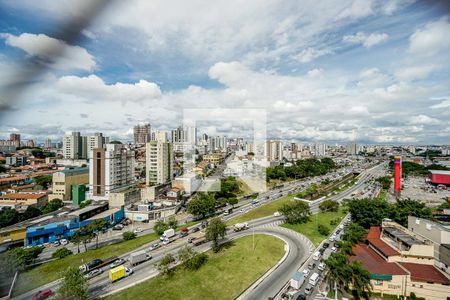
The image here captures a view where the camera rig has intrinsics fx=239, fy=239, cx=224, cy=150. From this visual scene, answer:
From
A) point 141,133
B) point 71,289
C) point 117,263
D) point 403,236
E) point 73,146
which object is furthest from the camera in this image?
point 141,133

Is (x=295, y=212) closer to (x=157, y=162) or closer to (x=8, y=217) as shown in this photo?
(x=157, y=162)

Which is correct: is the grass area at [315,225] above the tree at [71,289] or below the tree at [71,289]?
below

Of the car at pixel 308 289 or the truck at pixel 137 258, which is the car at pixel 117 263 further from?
the car at pixel 308 289

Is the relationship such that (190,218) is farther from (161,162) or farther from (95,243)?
(161,162)

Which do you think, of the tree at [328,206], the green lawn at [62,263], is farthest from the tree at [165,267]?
the tree at [328,206]

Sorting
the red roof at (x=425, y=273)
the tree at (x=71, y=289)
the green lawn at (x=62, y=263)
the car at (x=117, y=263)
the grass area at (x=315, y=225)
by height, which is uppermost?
the tree at (x=71, y=289)

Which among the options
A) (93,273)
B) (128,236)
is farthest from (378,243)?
(128,236)

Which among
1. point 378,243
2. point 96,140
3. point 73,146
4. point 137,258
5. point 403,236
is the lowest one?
point 137,258
